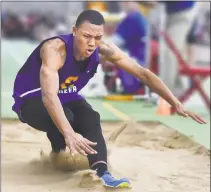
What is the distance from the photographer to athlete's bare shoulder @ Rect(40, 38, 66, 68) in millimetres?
4539

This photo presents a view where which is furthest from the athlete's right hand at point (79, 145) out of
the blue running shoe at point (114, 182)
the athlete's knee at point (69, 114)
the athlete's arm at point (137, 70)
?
the athlete's arm at point (137, 70)

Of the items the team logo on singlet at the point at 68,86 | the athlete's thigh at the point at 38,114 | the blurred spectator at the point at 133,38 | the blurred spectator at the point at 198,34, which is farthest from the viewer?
the blurred spectator at the point at 198,34

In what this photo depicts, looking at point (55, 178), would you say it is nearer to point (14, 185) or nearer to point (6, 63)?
point (14, 185)

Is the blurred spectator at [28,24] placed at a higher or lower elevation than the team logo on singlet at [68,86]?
lower

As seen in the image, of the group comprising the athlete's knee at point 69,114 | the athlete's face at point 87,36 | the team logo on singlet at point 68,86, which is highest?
the athlete's face at point 87,36

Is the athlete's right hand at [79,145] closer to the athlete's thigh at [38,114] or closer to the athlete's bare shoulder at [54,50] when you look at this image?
the athlete's bare shoulder at [54,50]

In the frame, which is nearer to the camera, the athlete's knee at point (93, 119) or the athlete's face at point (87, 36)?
the athlete's face at point (87, 36)

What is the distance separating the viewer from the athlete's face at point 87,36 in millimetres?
4434

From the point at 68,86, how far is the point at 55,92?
0.63 m

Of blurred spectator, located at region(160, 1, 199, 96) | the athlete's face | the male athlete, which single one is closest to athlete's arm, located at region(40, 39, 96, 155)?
the male athlete

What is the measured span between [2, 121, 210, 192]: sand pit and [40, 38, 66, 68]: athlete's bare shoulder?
88 centimetres

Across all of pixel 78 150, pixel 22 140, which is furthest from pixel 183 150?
pixel 78 150

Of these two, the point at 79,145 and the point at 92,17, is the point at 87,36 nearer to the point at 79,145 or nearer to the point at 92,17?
the point at 92,17

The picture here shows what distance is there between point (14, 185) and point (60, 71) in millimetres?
874
